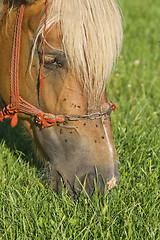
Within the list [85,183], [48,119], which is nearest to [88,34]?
[48,119]

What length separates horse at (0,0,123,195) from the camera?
185 centimetres

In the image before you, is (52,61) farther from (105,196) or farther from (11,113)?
(105,196)

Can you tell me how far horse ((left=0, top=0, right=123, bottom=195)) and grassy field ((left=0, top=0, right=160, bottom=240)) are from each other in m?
0.15

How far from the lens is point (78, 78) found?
1.91 m

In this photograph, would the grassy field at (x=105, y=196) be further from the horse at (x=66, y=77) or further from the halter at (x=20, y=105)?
the halter at (x=20, y=105)

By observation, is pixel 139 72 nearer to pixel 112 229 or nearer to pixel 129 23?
pixel 129 23

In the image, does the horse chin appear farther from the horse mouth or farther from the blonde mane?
the blonde mane

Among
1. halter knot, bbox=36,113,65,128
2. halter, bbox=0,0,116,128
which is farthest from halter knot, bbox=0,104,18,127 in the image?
halter knot, bbox=36,113,65,128

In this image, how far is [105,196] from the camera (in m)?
2.05

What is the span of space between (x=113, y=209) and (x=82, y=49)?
100 centimetres

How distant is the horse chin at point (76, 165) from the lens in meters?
2.00

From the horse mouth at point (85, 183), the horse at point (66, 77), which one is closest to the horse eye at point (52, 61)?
the horse at point (66, 77)

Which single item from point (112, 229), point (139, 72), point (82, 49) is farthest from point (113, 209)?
point (139, 72)

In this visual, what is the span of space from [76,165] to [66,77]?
0.52 metres
